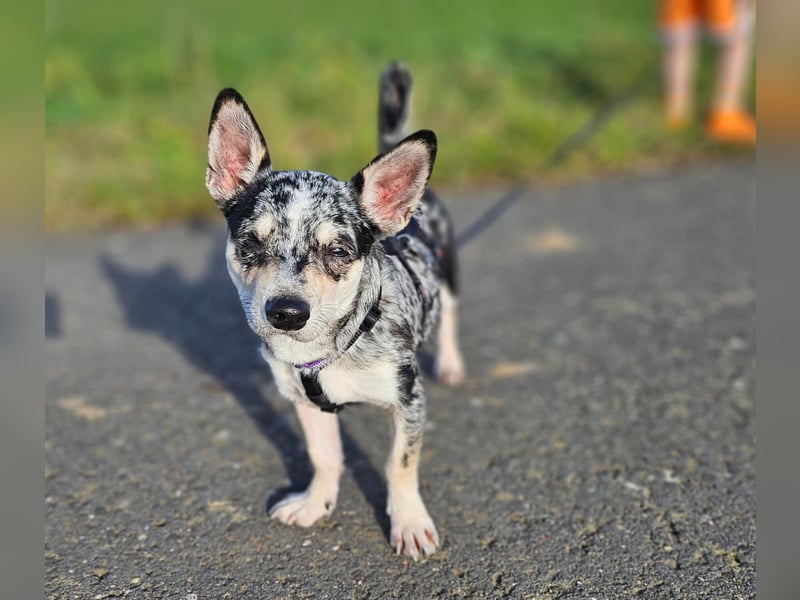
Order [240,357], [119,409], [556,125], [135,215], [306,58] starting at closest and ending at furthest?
[119,409]
[240,357]
[135,215]
[556,125]
[306,58]

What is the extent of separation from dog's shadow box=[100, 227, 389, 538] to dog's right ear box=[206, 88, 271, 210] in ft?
4.95

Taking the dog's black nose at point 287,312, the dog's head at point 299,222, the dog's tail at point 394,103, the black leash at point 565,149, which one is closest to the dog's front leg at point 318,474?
the dog's head at point 299,222

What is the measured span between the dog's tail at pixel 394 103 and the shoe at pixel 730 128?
5393 mm

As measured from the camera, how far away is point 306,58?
34.3ft

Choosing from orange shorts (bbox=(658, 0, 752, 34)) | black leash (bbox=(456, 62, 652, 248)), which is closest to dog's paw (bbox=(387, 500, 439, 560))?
black leash (bbox=(456, 62, 652, 248))

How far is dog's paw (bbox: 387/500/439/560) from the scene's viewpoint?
355 centimetres

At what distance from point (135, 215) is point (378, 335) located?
15.6 ft

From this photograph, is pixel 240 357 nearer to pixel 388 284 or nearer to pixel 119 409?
pixel 119 409

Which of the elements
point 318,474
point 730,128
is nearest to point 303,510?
point 318,474

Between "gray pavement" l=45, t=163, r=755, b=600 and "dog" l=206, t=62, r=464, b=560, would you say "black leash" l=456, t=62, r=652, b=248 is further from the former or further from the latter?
"dog" l=206, t=62, r=464, b=560

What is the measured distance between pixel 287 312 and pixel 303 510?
3.96ft

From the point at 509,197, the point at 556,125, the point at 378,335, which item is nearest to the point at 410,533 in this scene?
the point at 378,335

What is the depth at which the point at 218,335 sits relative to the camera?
5.71 m

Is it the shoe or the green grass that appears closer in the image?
the green grass
